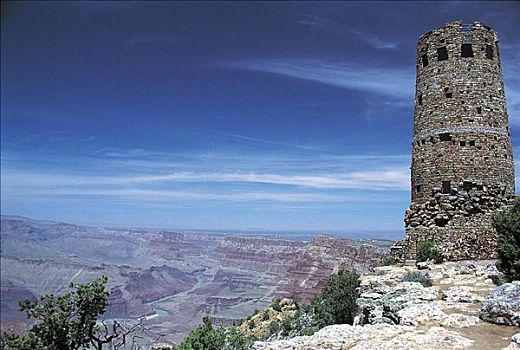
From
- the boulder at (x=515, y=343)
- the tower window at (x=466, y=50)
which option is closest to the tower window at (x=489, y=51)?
the tower window at (x=466, y=50)

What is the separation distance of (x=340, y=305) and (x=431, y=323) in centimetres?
571

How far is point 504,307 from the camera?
998 cm

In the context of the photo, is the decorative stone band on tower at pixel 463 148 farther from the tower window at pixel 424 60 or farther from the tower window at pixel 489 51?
the tower window at pixel 424 60

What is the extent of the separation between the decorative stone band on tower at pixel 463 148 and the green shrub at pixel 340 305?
6273 millimetres

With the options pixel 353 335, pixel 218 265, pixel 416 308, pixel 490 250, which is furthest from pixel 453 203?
pixel 218 265

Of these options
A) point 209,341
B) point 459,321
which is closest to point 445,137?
point 459,321

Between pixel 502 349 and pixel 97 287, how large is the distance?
8.88 m

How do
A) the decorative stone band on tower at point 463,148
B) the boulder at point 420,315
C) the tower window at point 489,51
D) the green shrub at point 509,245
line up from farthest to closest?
the tower window at point 489,51
the decorative stone band on tower at point 463,148
the green shrub at point 509,245
the boulder at point 420,315

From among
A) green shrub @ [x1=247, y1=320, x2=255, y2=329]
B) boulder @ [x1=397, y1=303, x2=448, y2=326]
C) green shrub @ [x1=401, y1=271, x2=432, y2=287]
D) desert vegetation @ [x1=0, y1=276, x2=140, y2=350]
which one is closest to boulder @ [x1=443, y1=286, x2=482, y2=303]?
boulder @ [x1=397, y1=303, x2=448, y2=326]

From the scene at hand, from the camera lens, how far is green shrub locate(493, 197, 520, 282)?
42.9 feet

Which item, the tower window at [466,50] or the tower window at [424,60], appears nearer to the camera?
the tower window at [466,50]

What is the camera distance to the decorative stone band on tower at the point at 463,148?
2084 centimetres

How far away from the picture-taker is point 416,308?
11328mm

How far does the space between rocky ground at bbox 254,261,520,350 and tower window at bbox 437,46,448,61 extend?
11729 millimetres
